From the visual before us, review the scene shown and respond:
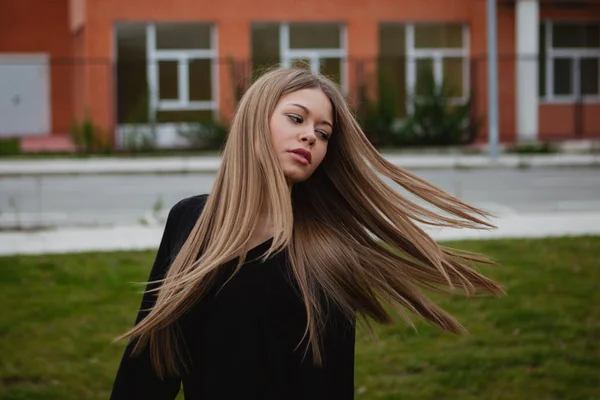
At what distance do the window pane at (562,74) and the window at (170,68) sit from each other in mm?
9029

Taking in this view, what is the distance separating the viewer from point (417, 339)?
257 inches

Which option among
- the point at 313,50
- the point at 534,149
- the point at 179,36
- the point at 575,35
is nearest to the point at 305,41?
the point at 313,50

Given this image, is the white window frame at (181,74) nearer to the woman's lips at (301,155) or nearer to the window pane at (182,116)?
the window pane at (182,116)

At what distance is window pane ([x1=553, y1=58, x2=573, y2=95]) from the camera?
3050 centimetres

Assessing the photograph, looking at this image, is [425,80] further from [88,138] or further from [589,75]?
[88,138]

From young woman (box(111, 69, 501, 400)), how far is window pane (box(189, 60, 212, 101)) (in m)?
26.2

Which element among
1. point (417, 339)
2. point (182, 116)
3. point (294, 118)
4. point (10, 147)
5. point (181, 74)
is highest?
point (181, 74)

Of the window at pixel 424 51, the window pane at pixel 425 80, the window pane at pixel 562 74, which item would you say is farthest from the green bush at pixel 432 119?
the window pane at pixel 562 74

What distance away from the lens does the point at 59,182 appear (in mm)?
18969

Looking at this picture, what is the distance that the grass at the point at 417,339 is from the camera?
5668 millimetres

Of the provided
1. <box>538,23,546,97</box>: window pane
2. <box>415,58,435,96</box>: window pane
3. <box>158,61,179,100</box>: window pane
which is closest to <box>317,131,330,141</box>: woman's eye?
<box>415,58,435,96</box>: window pane

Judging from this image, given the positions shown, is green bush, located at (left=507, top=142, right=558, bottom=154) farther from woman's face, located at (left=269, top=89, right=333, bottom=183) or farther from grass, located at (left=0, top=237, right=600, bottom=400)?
woman's face, located at (left=269, top=89, right=333, bottom=183)

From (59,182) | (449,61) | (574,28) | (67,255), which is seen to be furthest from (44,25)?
(67,255)

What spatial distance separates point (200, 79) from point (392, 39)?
17.1 ft
